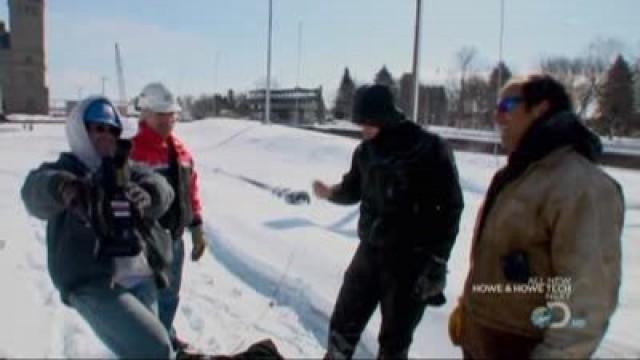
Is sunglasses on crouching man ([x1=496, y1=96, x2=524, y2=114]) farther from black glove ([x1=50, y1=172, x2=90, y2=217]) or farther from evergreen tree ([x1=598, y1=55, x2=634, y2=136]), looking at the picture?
evergreen tree ([x1=598, y1=55, x2=634, y2=136])

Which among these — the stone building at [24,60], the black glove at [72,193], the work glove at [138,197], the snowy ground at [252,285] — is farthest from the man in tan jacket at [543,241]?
the stone building at [24,60]

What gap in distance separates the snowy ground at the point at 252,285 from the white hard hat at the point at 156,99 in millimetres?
1615

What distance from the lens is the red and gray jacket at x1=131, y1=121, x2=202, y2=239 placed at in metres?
4.23

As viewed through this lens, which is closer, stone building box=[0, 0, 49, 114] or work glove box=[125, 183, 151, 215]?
work glove box=[125, 183, 151, 215]

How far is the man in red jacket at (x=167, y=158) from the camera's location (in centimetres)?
425

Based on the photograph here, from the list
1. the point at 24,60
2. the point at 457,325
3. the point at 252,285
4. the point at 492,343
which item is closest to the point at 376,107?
the point at 457,325

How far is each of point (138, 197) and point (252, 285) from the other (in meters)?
4.06

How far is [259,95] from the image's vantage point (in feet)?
251

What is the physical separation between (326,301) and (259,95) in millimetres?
71553

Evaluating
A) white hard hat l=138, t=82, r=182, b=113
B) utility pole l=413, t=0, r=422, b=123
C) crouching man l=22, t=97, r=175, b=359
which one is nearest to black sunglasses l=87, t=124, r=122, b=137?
crouching man l=22, t=97, r=175, b=359

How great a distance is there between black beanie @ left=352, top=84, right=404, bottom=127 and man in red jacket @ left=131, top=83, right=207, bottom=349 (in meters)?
1.24

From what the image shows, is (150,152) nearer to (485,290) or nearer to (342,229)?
(485,290)

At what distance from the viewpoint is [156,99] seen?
14.4 ft

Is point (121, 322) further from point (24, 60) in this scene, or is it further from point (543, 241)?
point (24, 60)
